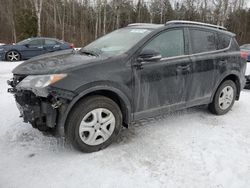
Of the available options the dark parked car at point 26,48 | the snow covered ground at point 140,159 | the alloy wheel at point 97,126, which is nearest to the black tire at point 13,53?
the dark parked car at point 26,48

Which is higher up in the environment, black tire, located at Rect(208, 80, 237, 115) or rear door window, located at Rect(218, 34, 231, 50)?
rear door window, located at Rect(218, 34, 231, 50)

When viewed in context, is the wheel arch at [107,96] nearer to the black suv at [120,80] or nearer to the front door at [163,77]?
the black suv at [120,80]

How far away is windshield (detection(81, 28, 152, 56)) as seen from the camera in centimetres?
333

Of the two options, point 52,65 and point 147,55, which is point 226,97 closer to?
point 147,55

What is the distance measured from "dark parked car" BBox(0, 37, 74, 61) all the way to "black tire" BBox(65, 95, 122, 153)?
10566 mm

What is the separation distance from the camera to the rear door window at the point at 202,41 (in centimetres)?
384

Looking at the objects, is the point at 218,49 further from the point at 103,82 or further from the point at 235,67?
the point at 103,82

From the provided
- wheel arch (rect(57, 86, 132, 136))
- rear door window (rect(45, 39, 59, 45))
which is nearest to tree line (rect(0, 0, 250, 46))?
rear door window (rect(45, 39, 59, 45))

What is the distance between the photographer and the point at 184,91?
12.3ft

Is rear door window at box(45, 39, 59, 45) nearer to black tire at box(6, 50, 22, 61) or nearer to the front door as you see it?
black tire at box(6, 50, 22, 61)

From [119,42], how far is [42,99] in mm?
1472

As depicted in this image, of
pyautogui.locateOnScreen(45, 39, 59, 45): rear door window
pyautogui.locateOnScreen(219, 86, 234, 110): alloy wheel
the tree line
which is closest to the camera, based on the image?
pyautogui.locateOnScreen(219, 86, 234, 110): alloy wheel

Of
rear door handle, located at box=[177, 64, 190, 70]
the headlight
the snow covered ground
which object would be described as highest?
rear door handle, located at box=[177, 64, 190, 70]

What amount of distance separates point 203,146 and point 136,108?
1.06m
